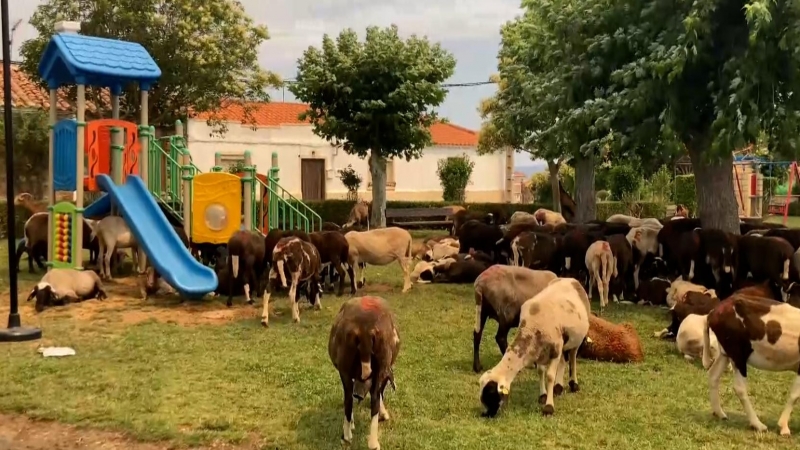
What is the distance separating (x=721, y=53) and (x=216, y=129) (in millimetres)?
19871

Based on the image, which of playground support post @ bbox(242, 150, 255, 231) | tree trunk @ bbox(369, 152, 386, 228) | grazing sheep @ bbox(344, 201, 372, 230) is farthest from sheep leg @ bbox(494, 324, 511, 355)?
grazing sheep @ bbox(344, 201, 372, 230)

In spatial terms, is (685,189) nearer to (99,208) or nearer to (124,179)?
(99,208)

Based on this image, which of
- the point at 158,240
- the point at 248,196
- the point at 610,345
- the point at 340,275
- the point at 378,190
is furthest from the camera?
the point at 378,190

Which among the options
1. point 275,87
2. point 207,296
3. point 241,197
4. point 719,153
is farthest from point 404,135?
point 719,153

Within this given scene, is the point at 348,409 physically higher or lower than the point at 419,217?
lower

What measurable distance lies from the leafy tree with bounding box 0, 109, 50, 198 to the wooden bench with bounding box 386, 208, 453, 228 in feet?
35.4

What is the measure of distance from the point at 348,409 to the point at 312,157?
28.7 meters

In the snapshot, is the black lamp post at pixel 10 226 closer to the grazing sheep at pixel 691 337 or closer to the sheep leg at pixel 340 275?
the sheep leg at pixel 340 275

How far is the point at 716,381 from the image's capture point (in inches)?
248

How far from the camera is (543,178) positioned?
37406mm

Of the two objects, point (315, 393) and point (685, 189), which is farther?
point (685, 189)

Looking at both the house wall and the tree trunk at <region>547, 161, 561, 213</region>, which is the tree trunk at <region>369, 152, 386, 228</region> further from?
the house wall

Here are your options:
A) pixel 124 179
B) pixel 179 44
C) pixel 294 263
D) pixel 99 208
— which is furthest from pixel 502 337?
pixel 179 44

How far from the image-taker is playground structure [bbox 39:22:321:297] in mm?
12820
